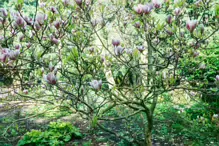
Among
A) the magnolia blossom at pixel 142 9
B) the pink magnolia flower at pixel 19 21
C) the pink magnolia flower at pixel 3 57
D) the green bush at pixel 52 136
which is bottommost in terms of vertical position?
the green bush at pixel 52 136

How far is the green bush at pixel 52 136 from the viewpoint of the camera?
4.11 m

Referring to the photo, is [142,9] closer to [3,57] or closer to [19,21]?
[19,21]

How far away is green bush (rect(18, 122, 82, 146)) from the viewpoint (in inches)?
162

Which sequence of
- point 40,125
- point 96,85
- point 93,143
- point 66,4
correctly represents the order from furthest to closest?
point 40,125 → point 93,143 → point 66,4 → point 96,85

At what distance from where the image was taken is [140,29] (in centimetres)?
221

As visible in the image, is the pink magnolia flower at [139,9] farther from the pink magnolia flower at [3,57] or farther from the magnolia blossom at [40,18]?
the pink magnolia flower at [3,57]

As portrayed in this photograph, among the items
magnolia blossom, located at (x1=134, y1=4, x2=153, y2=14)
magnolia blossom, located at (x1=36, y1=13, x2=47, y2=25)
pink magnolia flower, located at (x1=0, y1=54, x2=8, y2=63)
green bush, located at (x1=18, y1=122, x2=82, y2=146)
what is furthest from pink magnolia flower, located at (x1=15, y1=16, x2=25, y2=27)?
green bush, located at (x1=18, y1=122, x2=82, y2=146)

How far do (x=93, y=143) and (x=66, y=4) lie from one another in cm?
274

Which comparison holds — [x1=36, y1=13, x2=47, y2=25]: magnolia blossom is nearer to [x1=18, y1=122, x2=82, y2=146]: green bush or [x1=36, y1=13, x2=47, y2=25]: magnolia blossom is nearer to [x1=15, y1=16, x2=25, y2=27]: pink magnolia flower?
[x1=15, y1=16, x2=25, y2=27]: pink magnolia flower

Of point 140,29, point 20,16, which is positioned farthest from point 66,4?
point 140,29

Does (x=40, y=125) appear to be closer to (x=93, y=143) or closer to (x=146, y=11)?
(x=93, y=143)

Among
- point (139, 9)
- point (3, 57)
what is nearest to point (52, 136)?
point (3, 57)

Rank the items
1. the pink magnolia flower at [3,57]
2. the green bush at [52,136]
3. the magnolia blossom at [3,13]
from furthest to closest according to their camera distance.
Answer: the green bush at [52,136], the magnolia blossom at [3,13], the pink magnolia flower at [3,57]

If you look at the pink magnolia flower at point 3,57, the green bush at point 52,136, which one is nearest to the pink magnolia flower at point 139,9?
the pink magnolia flower at point 3,57
